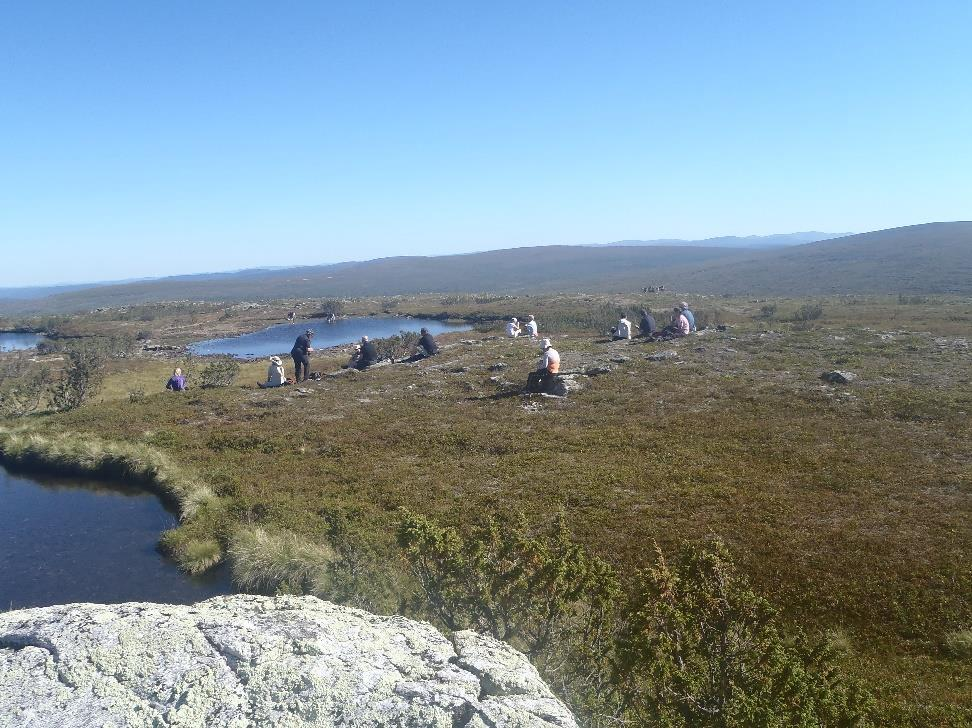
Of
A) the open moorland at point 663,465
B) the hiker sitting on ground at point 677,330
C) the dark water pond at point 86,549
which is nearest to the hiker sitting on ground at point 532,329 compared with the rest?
the open moorland at point 663,465

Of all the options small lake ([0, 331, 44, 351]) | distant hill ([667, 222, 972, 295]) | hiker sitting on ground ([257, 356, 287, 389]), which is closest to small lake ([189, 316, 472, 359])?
small lake ([0, 331, 44, 351])

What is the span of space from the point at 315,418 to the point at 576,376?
1119 centimetres

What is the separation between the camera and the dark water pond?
1118cm

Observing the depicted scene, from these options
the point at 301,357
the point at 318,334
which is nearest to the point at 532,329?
the point at 301,357

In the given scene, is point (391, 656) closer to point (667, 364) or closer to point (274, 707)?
point (274, 707)

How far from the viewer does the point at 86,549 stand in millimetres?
13047

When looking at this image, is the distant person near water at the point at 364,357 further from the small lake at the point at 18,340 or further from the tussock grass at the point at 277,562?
the small lake at the point at 18,340

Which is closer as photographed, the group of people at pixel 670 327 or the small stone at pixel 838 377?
the small stone at pixel 838 377

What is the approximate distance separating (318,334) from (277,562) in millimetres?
56503

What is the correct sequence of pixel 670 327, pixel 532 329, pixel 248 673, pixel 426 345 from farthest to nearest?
pixel 532 329 → pixel 670 327 → pixel 426 345 → pixel 248 673

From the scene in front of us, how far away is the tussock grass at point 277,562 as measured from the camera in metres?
10.6

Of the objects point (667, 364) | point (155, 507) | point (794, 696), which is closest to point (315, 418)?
Result: point (155, 507)

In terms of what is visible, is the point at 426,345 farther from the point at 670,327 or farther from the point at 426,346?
the point at 670,327

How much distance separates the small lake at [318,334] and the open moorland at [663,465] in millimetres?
24505
